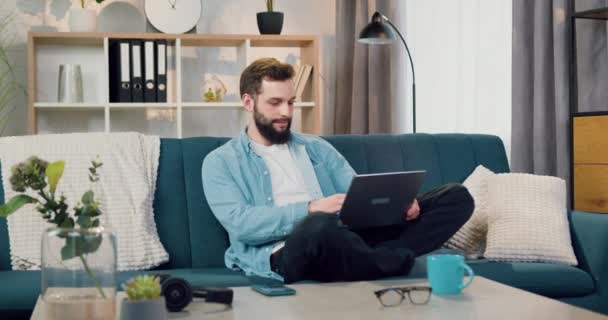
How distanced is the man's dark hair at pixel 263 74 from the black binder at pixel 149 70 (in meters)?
1.82

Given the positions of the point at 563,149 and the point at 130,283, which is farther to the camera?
the point at 563,149

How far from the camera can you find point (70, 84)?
4.86 m

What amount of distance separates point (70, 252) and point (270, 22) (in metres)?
3.70

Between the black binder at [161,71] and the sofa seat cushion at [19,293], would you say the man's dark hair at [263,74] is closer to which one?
the sofa seat cushion at [19,293]

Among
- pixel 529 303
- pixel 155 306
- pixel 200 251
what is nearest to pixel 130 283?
pixel 155 306

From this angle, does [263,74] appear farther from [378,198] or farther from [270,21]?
[270,21]

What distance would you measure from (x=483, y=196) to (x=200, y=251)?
1.00m

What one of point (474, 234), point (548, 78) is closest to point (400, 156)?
point (474, 234)

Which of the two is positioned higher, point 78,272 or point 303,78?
point 303,78

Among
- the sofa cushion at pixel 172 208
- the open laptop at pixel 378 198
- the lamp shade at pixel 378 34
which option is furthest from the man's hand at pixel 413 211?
the lamp shade at pixel 378 34

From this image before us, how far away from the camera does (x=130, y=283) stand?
1.60 m

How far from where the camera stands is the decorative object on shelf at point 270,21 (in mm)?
5012

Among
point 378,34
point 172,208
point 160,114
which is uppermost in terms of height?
point 378,34

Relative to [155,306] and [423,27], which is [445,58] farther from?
[155,306]
